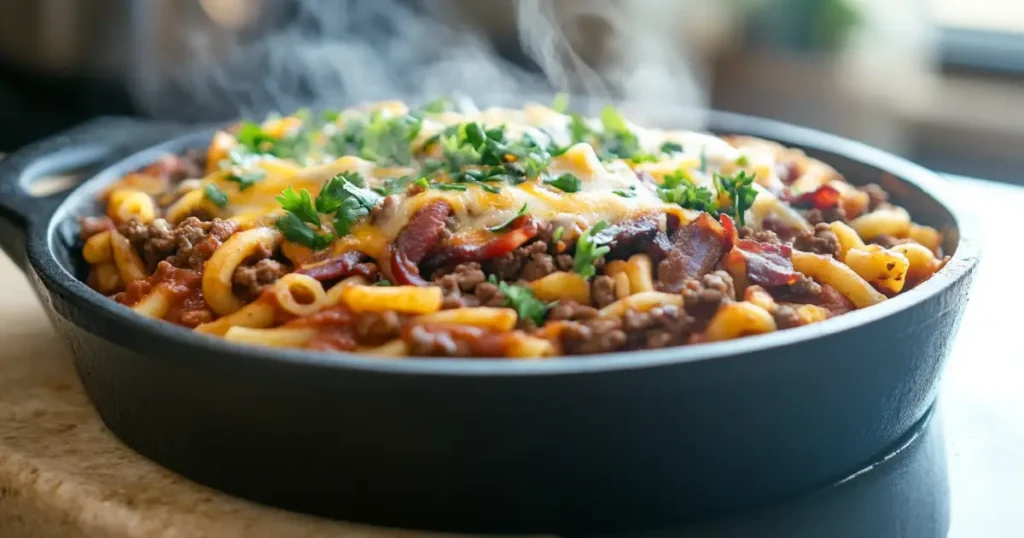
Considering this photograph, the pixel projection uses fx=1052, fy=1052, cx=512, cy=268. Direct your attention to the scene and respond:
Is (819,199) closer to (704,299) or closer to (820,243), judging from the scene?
(820,243)

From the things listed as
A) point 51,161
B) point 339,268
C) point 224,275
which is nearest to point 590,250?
point 339,268

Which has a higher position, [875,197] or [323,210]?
[323,210]

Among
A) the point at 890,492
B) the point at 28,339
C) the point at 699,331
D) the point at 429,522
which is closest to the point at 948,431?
the point at 890,492

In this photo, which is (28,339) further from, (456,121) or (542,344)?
(542,344)

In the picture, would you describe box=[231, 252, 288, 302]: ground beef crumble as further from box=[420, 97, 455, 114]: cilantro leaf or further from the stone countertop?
box=[420, 97, 455, 114]: cilantro leaf

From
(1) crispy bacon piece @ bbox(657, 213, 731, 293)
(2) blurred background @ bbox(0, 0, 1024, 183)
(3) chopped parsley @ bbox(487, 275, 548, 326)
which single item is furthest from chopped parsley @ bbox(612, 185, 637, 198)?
(2) blurred background @ bbox(0, 0, 1024, 183)

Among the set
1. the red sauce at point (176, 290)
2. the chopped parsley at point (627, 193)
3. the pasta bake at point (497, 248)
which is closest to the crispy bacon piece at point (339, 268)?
the pasta bake at point (497, 248)

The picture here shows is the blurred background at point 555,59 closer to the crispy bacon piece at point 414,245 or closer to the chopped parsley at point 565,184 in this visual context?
the chopped parsley at point 565,184
